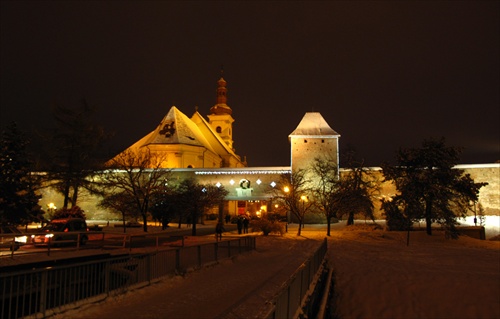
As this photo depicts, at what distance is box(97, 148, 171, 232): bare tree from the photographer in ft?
112

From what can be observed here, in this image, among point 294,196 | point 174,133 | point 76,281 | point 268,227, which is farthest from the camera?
point 174,133

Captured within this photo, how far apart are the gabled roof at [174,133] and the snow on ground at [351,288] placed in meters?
31.5

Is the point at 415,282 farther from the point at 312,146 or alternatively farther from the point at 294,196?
the point at 312,146

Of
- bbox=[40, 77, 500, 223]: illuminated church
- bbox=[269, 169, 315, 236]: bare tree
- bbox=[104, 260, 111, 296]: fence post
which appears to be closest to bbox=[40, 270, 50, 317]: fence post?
bbox=[104, 260, 111, 296]: fence post

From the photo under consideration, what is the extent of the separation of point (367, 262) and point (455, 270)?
327 centimetres

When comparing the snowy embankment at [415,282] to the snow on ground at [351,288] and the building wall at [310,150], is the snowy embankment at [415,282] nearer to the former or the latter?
the snow on ground at [351,288]

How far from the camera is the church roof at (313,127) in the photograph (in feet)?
149

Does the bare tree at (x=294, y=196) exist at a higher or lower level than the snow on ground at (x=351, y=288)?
higher

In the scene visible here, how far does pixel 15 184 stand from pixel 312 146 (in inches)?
1142

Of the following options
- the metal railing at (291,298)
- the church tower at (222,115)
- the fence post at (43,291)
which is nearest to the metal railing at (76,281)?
the fence post at (43,291)

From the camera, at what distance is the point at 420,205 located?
1140 inches

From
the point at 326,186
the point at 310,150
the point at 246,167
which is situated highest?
the point at 310,150

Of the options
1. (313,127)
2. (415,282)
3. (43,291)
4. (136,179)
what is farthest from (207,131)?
(43,291)

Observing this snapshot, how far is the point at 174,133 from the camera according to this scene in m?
50.0
